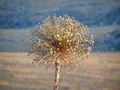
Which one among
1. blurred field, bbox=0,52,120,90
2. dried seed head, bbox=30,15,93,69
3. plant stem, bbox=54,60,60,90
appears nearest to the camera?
dried seed head, bbox=30,15,93,69

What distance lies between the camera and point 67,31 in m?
3.68

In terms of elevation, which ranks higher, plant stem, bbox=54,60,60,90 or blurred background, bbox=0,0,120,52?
blurred background, bbox=0,0,120,52

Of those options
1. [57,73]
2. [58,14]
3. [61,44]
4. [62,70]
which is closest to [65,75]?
[62,70]

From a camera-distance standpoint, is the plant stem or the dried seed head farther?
the plant stem

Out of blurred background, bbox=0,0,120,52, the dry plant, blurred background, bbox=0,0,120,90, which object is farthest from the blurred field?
the dry plant

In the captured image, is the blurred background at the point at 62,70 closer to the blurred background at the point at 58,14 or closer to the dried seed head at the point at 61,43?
the blurred background at the point at 58,14

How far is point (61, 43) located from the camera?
3.67 m

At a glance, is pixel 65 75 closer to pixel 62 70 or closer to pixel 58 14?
pixel 62 70

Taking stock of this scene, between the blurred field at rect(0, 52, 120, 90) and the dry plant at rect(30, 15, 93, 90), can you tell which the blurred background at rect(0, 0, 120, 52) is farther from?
the dry plant at rect(30, 15, 93, 90)

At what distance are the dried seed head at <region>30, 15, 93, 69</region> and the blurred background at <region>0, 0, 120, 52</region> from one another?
287 mm

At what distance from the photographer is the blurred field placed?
4.01 m

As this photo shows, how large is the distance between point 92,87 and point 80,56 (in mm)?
446

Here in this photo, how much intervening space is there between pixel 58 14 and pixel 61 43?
26.0 inches

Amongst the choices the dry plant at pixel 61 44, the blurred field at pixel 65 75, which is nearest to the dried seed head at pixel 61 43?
the dry plant at pixel 61 44
